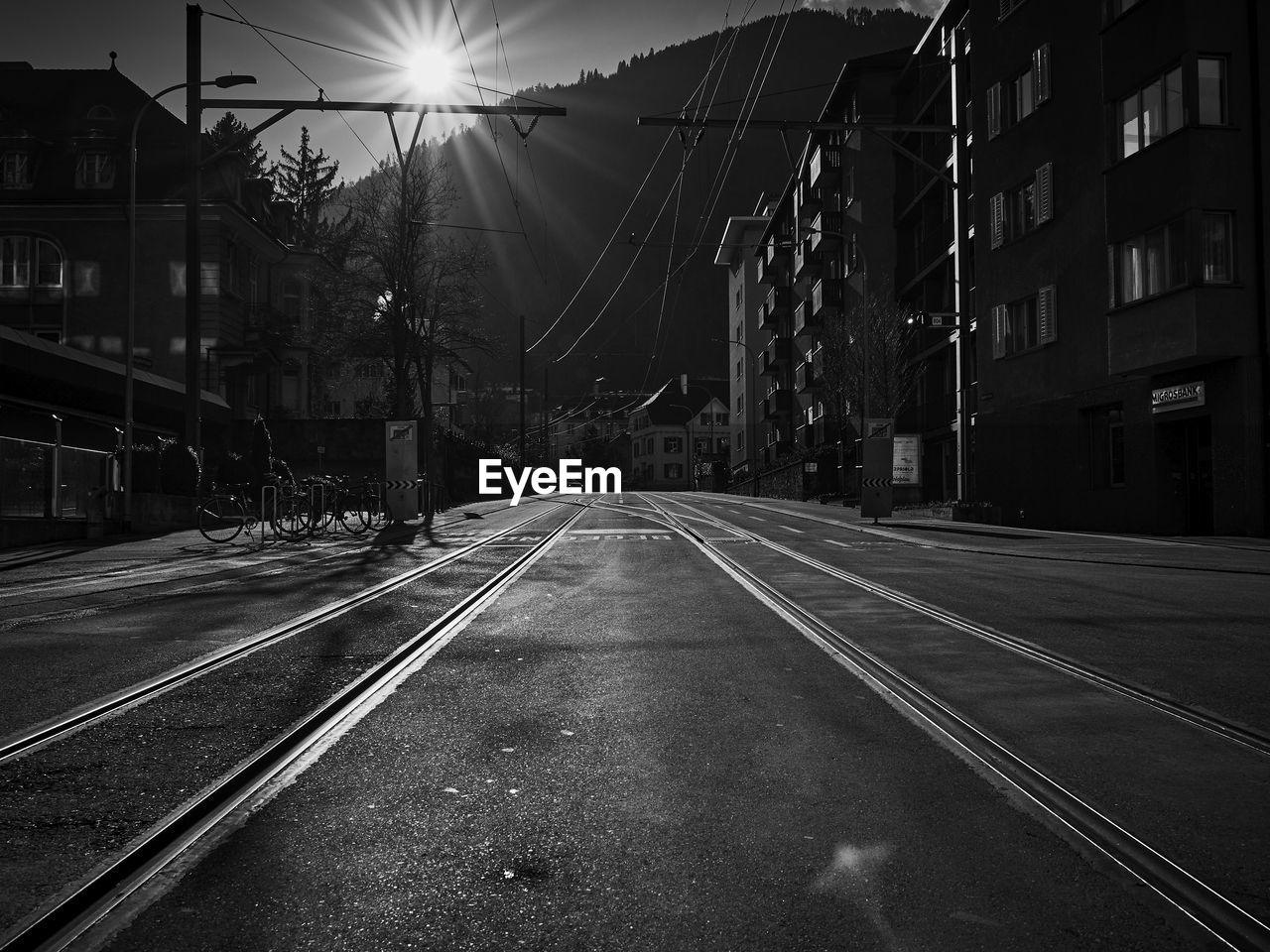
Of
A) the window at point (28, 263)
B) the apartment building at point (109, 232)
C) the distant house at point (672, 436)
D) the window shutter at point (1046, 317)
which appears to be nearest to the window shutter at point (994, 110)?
the window shutter at point (1046, 317)

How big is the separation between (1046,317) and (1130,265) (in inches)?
167

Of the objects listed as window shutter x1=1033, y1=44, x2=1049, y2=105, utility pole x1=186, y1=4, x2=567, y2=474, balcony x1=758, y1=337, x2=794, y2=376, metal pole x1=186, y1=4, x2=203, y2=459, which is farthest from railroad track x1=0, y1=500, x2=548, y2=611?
balcony x1=758, y1=337, x2=794, y2=376

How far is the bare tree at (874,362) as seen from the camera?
48.4 meters

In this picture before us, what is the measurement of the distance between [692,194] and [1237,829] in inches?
7781

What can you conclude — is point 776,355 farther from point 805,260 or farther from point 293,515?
point 293,515

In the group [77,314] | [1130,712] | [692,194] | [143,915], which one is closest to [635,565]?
[1130,712]

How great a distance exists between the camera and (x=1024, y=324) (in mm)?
31531

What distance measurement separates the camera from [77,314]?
4212 cm

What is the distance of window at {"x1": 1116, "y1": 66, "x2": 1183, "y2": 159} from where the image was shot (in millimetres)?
24047

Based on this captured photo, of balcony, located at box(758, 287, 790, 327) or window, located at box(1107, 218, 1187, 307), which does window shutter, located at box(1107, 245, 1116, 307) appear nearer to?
window, located at box(1107, 218, 1187, 307)

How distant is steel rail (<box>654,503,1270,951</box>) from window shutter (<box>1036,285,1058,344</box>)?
23627 millimetres

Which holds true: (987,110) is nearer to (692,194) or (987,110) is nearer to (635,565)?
(635,565)

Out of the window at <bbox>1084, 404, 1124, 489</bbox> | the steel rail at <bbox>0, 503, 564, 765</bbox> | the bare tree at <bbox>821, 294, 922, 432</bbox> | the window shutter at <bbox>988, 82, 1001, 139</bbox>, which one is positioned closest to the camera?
the steel rail at <bbox>0, 503, 564, 765</bbox>

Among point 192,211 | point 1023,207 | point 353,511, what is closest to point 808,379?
point 1023,207
